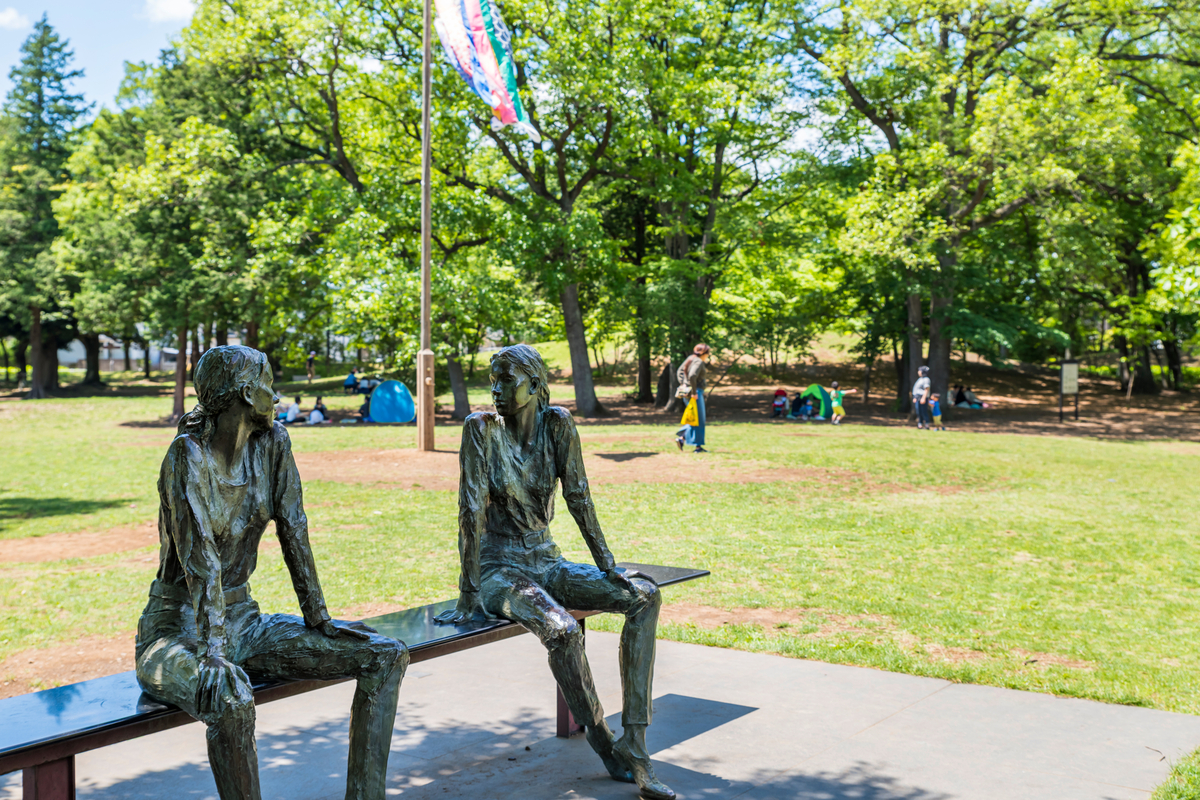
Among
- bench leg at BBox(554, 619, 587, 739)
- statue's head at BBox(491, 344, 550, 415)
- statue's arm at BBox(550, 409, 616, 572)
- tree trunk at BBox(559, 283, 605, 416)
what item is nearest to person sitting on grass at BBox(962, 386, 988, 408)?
tree trunk at BBox(559, 283, 605, 416)


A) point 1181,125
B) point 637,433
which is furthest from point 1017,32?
point 637,433

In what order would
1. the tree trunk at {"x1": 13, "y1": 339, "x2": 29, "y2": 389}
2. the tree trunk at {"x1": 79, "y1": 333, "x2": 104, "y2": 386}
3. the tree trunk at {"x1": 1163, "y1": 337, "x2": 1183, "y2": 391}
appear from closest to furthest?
1. the tree trunk at {"x1": 1163, "y1": 337, "x2": 1183, "y2": 391}
2. the tree trunk at {"x1": 13, "y1": 339, "x2": 29, "y2": 389}
3. the tree trunk at {"x1": 79, "y1": 333, "x2": 104, "y2": 386}

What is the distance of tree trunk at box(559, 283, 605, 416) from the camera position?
93.5 ft

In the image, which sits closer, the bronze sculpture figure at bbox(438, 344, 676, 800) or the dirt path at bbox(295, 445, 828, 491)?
the bronze sculpture figure at bbox(438, 344, 676, 800)

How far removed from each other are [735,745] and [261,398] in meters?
2.75

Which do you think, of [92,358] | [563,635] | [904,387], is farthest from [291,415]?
[92,358]

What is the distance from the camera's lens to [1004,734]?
187 inches

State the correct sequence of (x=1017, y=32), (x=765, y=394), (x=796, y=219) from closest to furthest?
(x=1017, y=32)
(x=796, y=219)
(x=765, y=394)

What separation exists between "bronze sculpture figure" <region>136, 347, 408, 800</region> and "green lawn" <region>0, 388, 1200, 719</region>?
11.9 feet

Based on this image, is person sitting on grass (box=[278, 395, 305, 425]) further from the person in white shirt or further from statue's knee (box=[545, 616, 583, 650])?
statue's knee (box=[545, 616, 583, 650])

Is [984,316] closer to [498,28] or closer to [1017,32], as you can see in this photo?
[1017,32]

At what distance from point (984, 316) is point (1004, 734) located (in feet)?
90.7

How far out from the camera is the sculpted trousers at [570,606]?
13.4 ft

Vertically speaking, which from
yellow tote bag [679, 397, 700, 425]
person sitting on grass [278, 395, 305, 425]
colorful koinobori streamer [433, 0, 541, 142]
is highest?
colorful koinobori streamer [433, 0, 541, 142]
